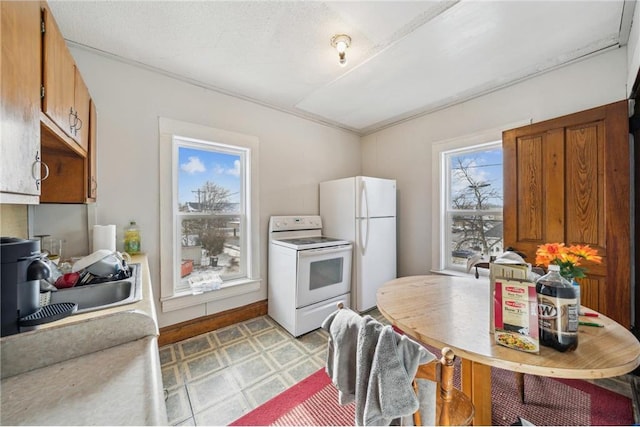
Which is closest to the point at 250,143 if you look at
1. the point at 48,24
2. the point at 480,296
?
the point at 48,24

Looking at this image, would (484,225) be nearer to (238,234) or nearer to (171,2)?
(238,234)

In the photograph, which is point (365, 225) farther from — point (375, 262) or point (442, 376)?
point (442, 376)

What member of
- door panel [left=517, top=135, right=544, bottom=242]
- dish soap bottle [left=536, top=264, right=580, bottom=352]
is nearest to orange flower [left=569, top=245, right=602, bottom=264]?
dish soap bottle [left=536, top=264, right=580, bottom=352]

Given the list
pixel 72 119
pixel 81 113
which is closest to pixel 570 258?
pixel 72 119

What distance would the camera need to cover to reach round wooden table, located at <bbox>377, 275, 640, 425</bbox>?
2.64ft

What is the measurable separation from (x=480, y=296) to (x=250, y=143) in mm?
2521

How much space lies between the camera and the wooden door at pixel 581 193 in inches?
64.3

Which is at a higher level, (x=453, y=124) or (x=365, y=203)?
(x=453, y=124)

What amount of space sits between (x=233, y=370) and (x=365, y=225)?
191 centimetres

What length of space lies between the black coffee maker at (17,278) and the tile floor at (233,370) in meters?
1.06

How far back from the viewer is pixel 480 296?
1417 millimetres

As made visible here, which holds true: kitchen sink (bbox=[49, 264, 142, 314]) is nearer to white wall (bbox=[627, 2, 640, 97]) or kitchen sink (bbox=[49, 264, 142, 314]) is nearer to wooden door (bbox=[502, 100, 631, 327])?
wooden door (bbox=[502, 100, 631, 327])

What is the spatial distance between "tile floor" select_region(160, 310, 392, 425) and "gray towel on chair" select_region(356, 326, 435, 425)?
1.17m

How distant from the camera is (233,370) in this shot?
184cm
